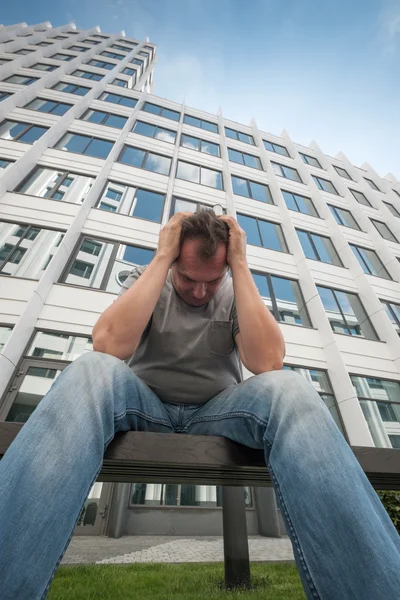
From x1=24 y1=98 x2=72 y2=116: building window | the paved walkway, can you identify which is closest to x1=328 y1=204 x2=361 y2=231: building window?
the paved walkway

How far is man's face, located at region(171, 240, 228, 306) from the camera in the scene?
69.8 inches

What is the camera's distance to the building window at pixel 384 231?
16725 mm

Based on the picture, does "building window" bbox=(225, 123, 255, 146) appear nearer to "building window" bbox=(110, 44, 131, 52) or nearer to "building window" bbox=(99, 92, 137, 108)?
"building window" bbox=(99, 92, 137, 108)

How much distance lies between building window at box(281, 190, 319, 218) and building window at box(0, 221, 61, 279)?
12132mm

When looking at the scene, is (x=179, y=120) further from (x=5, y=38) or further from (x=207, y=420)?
(x=207, y=420)

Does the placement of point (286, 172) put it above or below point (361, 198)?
above

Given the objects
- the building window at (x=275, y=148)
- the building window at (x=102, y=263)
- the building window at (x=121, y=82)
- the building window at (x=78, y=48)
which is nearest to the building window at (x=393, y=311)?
the building window at (x=102, y=263)

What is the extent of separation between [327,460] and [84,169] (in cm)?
1380

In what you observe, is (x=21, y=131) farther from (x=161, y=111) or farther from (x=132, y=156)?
(x=161, y=111)

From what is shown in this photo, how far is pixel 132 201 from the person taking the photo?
39.1 ft

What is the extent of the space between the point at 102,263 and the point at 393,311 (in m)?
12.4

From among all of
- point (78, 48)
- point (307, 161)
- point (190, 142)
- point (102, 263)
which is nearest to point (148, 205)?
point (102, 263)

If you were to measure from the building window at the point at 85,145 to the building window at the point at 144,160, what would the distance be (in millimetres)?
786

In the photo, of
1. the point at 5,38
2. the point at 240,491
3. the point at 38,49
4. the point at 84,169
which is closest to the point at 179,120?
the point at 84,169
